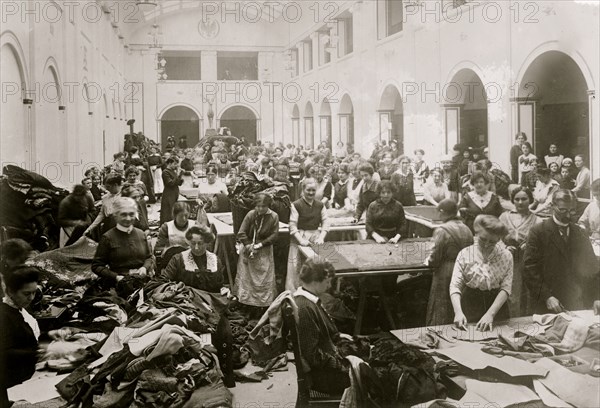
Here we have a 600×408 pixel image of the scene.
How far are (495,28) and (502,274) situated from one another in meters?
7.64

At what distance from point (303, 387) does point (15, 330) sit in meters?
1.69

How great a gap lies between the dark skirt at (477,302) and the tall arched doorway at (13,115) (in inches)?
224

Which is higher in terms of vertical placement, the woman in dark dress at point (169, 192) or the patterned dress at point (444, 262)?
the woman in dark dress at point (169, 192)

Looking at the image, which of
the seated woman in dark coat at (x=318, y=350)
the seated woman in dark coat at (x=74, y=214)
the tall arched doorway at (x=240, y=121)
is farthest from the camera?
the tall arched doorway at (x=240, y=121)

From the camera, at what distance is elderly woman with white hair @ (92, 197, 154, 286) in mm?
5000

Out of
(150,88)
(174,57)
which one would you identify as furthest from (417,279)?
(174,57)

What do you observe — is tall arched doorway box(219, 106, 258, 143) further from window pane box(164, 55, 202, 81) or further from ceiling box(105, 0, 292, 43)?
ceiling box(105, 0, 292, 43)

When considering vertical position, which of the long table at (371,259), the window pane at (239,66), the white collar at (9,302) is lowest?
the long table at (371,259)

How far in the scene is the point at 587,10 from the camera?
8531 millimetres

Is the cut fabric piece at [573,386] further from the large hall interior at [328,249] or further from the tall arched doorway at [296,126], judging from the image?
the tall arched doorway at [296,126]

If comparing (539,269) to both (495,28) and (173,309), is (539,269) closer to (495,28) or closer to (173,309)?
(173,309)

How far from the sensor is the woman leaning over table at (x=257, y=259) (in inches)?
249

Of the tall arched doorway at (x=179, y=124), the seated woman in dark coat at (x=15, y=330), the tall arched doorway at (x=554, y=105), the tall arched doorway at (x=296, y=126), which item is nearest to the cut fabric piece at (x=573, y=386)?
the seated woman in dark coat at (x=15, y=330)

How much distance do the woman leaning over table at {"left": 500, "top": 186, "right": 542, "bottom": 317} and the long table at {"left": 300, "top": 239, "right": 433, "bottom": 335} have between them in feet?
2.72
